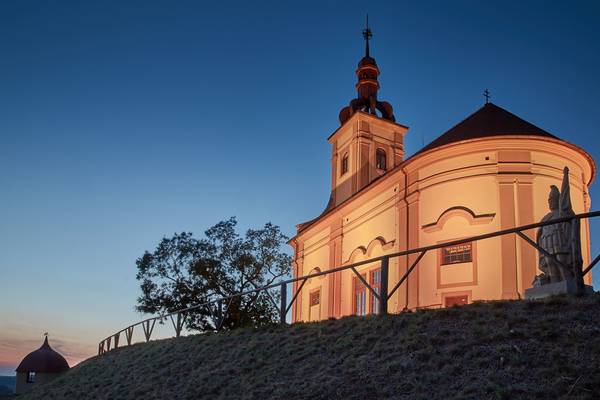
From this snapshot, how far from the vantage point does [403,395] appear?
7082mm

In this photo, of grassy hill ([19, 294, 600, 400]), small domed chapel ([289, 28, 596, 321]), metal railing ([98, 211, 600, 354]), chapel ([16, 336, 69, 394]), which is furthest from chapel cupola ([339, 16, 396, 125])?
chapel ([16, 336, 69, 394])

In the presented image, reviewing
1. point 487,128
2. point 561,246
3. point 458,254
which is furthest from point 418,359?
point 487,128

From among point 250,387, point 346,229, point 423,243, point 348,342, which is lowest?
point 250,387

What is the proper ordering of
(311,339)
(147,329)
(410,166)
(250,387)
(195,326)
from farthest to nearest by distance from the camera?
(195,326)
(410,166)
(147,329)
(311,339)
(250,387)

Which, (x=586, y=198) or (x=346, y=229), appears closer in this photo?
(x=586, y=198)

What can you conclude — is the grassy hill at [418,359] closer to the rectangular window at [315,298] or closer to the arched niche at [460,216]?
the arched niche at [460,216]

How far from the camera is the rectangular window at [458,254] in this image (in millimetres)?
19989

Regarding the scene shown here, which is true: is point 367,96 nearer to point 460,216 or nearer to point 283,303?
point 460,216

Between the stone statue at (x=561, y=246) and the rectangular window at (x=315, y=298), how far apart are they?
63.9 ft

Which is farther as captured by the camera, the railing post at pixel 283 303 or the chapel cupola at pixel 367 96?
the chapel cupola at pixel 367 96

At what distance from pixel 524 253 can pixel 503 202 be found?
198 centimetres

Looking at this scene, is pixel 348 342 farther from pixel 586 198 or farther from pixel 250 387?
pixel 586 198

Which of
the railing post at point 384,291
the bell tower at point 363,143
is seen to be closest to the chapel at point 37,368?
the bell tower at point 363,143

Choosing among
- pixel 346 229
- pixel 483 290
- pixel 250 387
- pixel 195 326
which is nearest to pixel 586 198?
pixel 483 290
